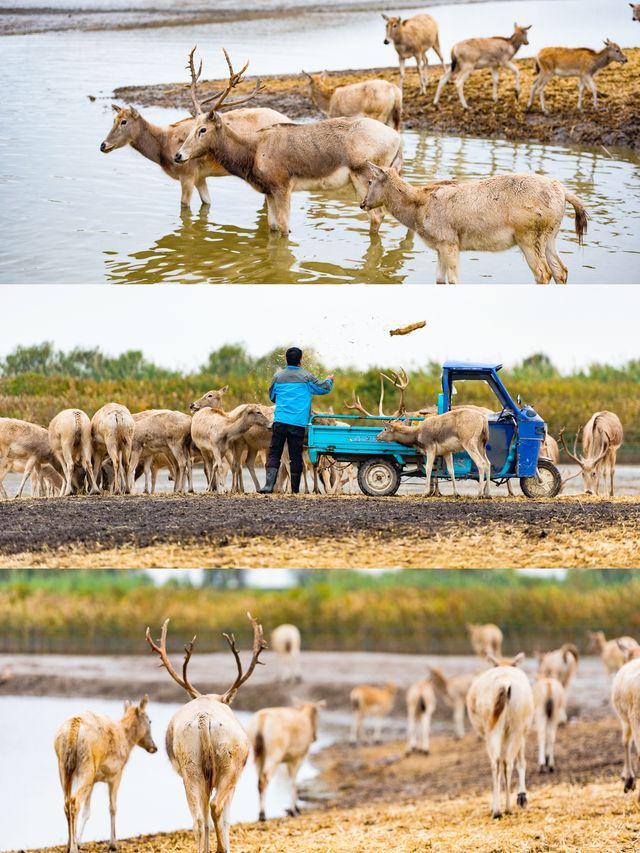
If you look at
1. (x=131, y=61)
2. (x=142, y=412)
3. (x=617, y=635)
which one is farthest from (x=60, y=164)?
(x=617, y=635)

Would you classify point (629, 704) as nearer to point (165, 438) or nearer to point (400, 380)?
point (400, 380)

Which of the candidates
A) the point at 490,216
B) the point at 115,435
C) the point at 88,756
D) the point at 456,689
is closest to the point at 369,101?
the point at 490,216

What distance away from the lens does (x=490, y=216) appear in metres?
9.59

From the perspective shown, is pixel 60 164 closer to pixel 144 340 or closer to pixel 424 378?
pixel 144 340

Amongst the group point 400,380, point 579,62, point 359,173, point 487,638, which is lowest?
point 487,638

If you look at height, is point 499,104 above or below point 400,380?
above

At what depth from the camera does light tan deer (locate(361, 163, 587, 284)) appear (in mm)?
9539

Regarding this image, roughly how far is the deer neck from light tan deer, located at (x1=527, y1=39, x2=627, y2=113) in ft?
17.8

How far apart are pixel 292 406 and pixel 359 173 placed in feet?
8.17

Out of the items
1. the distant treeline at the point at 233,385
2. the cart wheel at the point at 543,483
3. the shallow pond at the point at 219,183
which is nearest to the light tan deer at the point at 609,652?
the distant treeline at the point at 233,385

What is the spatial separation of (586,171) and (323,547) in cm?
700

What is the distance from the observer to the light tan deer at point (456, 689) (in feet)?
40.4

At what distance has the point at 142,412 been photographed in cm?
1145

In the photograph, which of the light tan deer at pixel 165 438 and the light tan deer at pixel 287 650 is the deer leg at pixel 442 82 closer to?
the light tan deer at pixel 165 438
